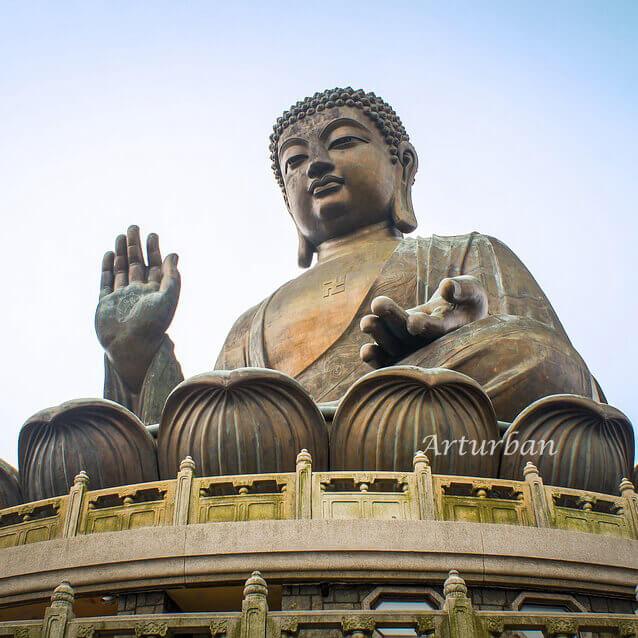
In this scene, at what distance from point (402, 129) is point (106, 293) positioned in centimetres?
362

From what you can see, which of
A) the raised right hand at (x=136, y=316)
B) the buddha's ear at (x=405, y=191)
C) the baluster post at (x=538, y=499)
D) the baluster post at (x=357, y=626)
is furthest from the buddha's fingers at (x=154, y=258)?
the baluster post at (x=357, y=626)

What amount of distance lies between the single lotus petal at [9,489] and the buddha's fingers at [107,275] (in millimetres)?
2204

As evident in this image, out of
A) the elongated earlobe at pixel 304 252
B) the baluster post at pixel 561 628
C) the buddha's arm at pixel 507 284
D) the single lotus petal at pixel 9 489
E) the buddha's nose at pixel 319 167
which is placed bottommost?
the baluster post at pixel 561 628

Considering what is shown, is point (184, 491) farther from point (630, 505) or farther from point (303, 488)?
point (630, 505)

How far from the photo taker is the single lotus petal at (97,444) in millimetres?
5785

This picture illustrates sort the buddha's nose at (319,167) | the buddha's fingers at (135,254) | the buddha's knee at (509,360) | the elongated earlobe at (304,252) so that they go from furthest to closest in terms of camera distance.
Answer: the elongated earlobe at (304,252) → the buddha's nose at (319,167) → the buddha's fingers at (135,254) → the buddha's knee at (509,360)

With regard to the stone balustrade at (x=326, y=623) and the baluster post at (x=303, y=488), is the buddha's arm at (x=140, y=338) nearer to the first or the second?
the baluster post at (x=303, y=488)

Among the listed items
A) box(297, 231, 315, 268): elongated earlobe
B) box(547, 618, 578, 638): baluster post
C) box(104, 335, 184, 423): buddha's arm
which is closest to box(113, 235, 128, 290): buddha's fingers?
box(104, 335, 184, 423): buddha's arm

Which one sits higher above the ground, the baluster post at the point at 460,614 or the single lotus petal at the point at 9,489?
the single lotus petal at the point at 9,489

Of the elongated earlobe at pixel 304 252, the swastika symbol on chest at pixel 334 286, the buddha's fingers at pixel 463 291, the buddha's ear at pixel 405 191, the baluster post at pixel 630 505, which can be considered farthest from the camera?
the elongated earlobe at pixel 304 252

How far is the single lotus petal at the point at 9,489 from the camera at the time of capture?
6.11 m

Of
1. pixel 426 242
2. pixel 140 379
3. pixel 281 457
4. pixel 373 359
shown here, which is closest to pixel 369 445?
pixel 281 457

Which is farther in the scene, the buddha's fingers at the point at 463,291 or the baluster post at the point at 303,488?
the buddha's fingers at the point at 463,291

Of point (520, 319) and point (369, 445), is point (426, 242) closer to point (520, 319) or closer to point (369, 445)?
point (520, 319)
